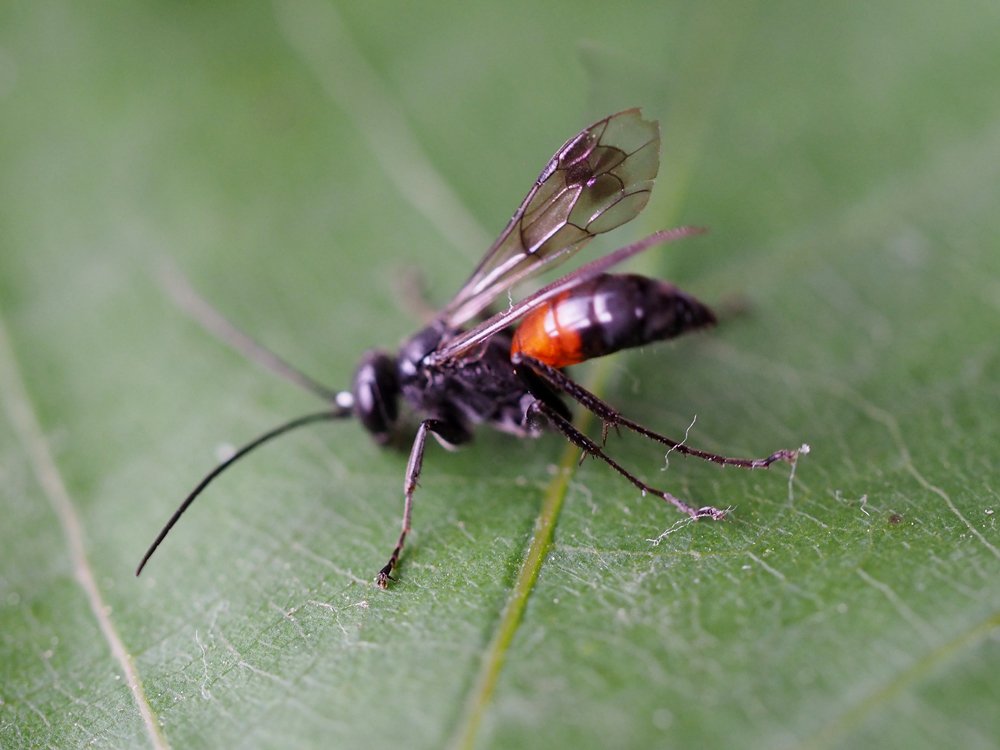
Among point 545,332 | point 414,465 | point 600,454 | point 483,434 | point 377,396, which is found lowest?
point 600,454

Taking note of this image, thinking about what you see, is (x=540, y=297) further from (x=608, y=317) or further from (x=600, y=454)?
(x=600, y=454)

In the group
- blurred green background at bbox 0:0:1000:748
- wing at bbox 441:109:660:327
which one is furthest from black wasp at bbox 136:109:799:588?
blurred green background at bbox 0:0:1000:748

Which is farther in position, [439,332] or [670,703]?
[439,332]

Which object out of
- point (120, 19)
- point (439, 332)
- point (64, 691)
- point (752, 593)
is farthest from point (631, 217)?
point (120, 19)

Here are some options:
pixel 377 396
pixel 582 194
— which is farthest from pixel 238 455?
pixel 582 194

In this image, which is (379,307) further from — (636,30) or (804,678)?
(804,678)

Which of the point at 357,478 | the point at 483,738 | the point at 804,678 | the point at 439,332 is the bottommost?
the point at 804,678

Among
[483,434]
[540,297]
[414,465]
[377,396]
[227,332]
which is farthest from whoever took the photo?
[227,332]
